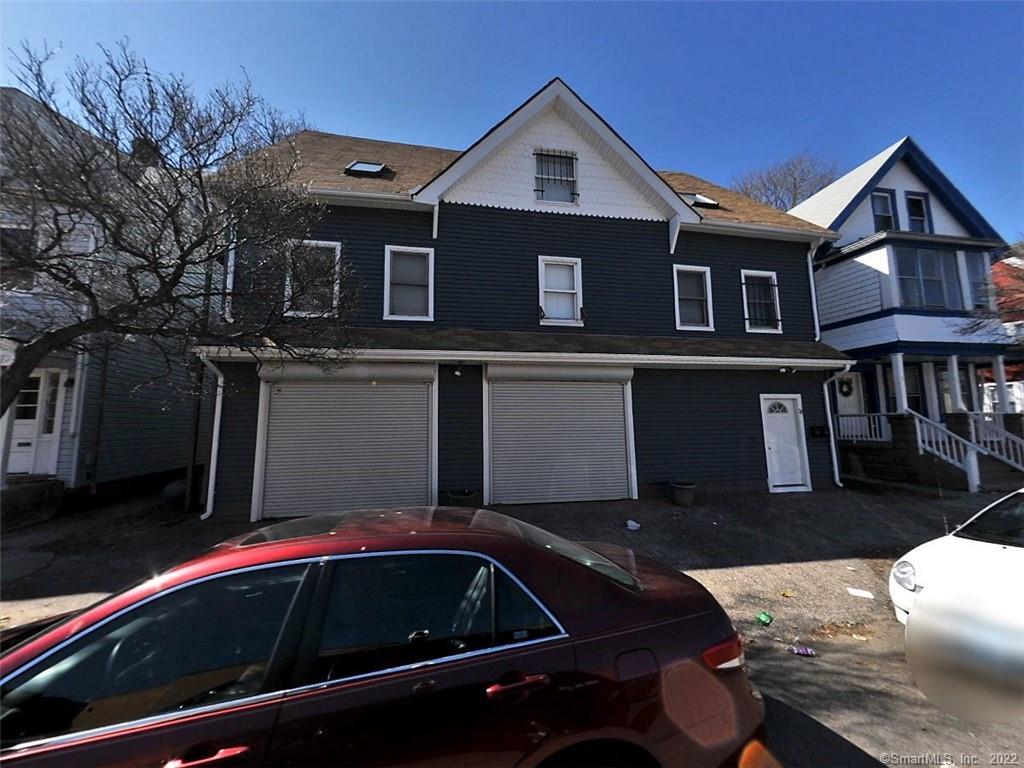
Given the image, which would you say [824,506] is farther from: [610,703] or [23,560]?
[23,560]

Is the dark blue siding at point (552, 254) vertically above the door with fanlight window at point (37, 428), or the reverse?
the dark blue siding at point (552, 254)

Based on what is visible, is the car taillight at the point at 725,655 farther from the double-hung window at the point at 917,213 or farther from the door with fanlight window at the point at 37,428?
the double-hung window at the point at 917,213

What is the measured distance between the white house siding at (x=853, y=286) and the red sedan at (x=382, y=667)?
48.4 ft

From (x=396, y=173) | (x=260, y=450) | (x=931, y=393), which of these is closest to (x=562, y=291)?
(x=396, y=173)

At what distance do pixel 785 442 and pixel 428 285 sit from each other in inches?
386

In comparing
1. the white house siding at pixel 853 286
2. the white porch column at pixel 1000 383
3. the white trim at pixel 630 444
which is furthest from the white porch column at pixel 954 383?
the white trim at pixel 630 444

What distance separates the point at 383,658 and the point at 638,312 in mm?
10571

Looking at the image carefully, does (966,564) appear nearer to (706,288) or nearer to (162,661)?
(162,661)

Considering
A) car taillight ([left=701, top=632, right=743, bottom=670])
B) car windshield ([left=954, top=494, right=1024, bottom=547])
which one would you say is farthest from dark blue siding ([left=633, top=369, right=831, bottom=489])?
car taillight ([left=701, top=632, right=743, bottom=670])

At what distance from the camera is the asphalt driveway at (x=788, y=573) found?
299cm

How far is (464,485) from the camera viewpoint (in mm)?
9492

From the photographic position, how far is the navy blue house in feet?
29.8

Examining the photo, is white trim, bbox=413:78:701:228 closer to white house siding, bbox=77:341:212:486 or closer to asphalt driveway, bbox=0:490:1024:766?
white house siding, bbox=77:341:212:486

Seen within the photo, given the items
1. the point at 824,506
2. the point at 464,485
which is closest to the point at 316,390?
the point at 464,485
